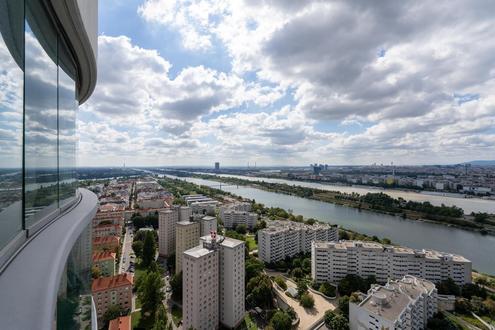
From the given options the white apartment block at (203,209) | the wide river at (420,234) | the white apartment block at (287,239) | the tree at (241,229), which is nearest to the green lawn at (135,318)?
the white apartment block at (287,239)

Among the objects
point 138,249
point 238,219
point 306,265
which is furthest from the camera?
point 238,219

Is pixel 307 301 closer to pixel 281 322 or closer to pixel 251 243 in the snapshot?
pixel 281 322

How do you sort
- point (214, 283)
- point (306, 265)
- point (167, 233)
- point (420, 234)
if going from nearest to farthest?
point (214, 283)
point (306, 265)
point (167, 233)
point (420, 234)

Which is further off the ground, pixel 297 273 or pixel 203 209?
pixel 203 209

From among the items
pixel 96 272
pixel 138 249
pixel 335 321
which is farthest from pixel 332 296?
pixel 138 249

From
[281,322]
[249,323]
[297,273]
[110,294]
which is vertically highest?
[110,294]

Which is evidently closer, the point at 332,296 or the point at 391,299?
the point at 391,299

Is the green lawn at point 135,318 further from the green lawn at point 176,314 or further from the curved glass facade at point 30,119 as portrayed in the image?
the curved glass facade at point 30,119
